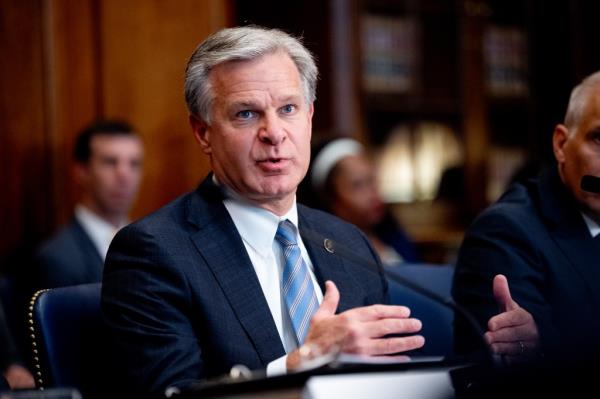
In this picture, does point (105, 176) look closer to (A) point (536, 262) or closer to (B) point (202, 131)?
(B) point (202, 131)

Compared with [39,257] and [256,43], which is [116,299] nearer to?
[256,43]

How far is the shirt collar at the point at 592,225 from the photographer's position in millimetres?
2465

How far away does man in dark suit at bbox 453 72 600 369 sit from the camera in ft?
7.71

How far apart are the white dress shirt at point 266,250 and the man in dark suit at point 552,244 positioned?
46 cm

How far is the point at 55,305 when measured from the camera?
80.8 inches

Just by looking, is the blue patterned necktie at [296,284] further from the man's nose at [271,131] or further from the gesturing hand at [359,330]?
the gesturing hand at [359,330]

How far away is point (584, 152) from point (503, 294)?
0.54m

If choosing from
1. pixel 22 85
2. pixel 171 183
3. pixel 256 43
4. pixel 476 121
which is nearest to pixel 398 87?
pixel 476 121

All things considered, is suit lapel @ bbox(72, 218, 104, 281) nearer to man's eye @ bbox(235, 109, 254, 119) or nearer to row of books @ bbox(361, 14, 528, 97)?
man's eye @ bbox(235, 109, 254, 119)

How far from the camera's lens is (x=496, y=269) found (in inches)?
93.3

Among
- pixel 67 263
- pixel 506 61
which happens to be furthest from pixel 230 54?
pixel 506 61

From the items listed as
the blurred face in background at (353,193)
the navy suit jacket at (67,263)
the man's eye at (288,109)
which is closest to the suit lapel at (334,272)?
the man's eye at (288,109)

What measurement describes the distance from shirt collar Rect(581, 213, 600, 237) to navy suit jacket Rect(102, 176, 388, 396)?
0.86 meters

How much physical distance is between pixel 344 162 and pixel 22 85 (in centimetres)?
144
